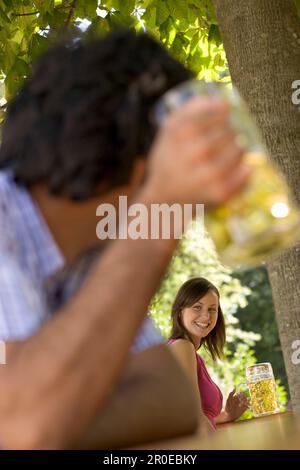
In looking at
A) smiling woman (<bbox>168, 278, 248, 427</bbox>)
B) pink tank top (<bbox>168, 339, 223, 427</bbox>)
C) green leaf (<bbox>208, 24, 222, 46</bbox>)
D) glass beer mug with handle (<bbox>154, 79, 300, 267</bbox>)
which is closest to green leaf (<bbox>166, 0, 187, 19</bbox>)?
green leaf (<bbox>208, 24, 222, 46</bbox>)

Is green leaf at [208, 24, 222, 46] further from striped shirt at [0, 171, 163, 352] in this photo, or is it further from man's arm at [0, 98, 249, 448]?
man's arm at [0, 98, 249, 448]

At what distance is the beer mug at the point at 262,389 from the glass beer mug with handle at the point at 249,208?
2.81 m

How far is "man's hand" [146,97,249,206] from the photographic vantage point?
74 centimetres

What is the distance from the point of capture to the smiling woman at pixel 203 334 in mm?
4480

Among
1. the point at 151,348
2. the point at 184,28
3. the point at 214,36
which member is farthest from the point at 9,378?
the point at 184,28

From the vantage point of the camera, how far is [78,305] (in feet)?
2.54

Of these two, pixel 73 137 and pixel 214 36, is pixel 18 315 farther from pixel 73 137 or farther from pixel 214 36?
pixel 214 36

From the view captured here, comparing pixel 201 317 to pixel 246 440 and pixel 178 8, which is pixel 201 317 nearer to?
pixel 178 8

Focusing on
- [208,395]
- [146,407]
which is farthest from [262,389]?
[146,407]

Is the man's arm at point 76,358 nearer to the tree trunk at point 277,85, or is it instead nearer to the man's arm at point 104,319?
the man's arm at point 104,319

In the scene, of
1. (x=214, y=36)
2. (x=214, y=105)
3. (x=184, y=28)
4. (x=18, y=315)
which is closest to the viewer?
(x=214, y=105)

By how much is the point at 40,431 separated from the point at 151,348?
0.95 feet

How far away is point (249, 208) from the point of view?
2.56 ft

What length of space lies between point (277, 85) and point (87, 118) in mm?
2395
